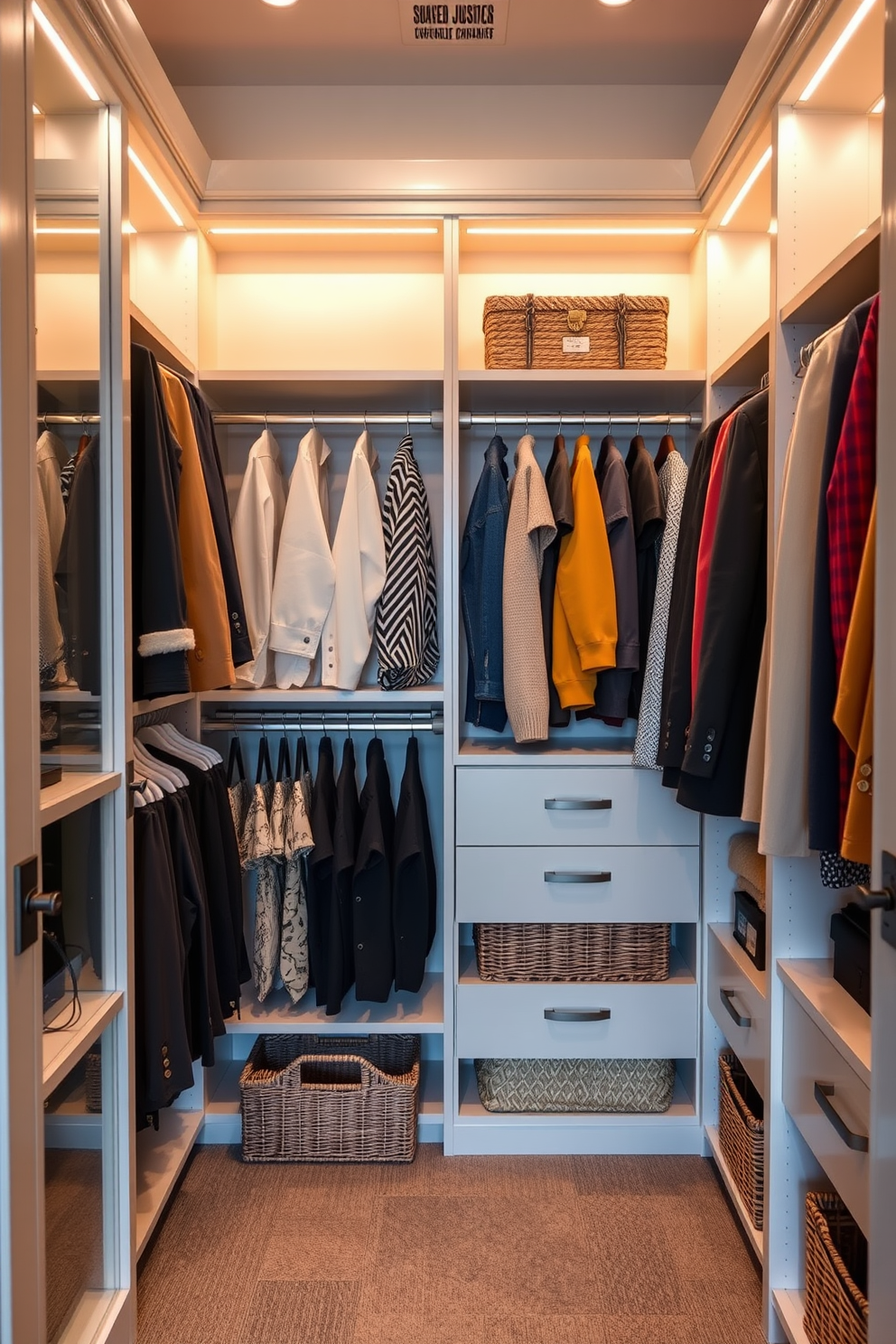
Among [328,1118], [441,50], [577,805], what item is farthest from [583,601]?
[441,50]

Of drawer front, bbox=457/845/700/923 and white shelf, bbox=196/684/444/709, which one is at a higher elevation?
white shelf, bbox=196/684/444/709

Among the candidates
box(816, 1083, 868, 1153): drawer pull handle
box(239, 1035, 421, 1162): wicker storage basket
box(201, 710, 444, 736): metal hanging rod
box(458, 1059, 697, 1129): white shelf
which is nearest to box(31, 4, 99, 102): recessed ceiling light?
box(201, 710, 444, 736): metal hanging rod

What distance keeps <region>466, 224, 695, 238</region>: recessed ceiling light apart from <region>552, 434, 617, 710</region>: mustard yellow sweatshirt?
0.57 metres

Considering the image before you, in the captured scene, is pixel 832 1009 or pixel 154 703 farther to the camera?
pixel 154 703

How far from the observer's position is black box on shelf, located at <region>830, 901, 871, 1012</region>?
1.47 metres

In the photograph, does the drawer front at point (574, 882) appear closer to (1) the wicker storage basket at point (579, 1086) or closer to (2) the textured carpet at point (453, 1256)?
(1) the wicker storage basket at point (579, 1086)

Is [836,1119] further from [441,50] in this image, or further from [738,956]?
[441,50]

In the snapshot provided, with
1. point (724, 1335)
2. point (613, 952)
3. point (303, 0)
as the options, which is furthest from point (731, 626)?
point (303, 0)

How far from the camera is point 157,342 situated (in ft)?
6.64

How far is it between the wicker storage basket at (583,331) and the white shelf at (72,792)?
149 cm

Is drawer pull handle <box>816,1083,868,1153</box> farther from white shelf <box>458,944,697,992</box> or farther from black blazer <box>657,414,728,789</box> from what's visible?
white shelf <box>458,944,697,992</box>

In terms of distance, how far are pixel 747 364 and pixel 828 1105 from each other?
61.2 inches

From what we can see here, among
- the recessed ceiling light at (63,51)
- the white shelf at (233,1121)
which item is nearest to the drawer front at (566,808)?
the white shelf at (233,1121)

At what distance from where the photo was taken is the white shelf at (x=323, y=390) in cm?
232
